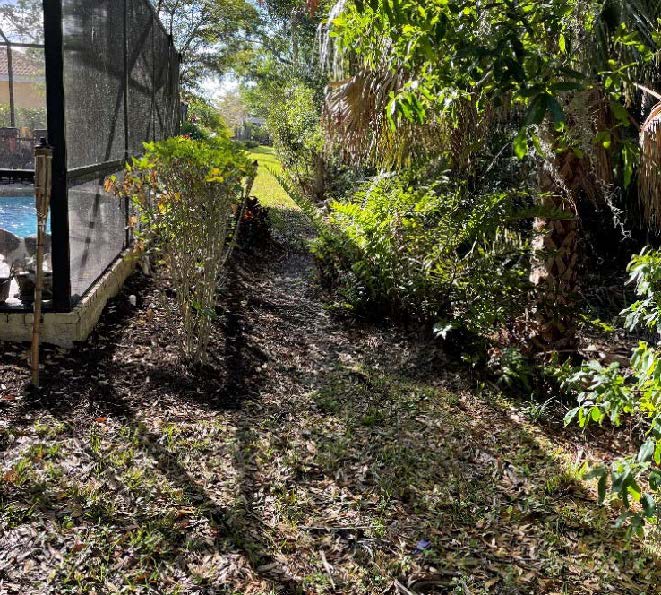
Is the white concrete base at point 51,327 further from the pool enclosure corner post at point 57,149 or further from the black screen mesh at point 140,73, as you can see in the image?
the black screen mesh at point 140,73

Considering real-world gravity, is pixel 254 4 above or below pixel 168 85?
above

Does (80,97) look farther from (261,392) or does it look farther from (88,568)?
(88,568)

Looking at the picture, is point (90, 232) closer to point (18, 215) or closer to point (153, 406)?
point (18, 215)

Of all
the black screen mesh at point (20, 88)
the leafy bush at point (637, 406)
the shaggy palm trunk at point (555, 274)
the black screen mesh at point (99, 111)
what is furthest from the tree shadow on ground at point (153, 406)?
the shaggy palm trunk at point (555, 274)

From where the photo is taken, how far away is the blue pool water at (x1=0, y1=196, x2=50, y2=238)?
528 centimetres

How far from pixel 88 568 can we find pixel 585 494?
8.51 ft

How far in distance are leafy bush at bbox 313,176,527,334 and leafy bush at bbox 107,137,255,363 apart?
180 cm

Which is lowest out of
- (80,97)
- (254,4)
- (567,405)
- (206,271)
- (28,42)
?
(567,405)

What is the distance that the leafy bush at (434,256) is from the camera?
5.34m

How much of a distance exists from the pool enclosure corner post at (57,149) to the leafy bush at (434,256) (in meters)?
2.73

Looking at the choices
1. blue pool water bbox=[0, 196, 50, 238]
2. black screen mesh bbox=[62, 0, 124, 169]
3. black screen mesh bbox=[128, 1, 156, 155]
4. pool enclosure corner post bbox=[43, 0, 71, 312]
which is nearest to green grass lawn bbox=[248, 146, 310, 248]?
black screen mesh bbox=[128, 1, 156, 155]

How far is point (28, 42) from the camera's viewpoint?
616cm

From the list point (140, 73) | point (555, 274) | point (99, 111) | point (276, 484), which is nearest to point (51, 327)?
point (99, 111)

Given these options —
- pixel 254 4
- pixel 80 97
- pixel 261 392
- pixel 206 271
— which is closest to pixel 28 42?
pixel 80 97
